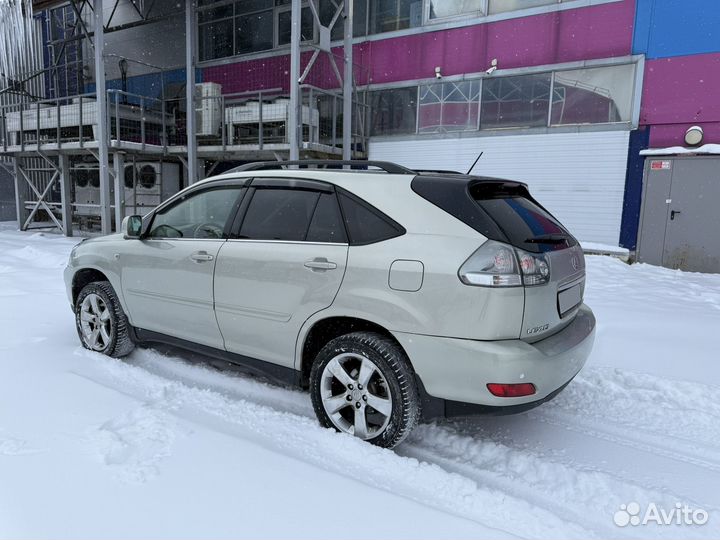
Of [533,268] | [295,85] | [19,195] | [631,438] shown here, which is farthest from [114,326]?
[19,195]

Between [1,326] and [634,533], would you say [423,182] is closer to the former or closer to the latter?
[634,533]

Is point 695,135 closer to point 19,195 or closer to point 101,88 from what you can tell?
point 101,88

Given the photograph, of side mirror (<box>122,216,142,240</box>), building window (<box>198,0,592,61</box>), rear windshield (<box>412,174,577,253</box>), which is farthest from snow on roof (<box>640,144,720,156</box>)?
side mirror (<box>122,216,142,240</box>)

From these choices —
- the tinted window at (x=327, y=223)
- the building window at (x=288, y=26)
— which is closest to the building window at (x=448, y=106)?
the building window at (x=288, y=26)

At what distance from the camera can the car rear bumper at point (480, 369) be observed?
243 cm

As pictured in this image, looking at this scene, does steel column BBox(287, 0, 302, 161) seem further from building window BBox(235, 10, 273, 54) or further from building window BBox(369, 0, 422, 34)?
building window BBox(235, 10, 273, 54)

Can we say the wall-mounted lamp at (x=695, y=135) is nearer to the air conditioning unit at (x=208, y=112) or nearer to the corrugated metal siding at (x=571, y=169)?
the corrugated metal siding at (x=571, y=169)

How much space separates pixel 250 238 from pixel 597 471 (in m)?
2.43

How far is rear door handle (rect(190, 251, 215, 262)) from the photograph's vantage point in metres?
3.45

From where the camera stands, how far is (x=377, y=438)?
9.05 ft

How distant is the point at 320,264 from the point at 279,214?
22.0 inches

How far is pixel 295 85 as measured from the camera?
9.27 metres

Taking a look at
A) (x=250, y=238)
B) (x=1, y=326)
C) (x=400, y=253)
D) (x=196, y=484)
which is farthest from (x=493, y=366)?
(x=1, y=326)

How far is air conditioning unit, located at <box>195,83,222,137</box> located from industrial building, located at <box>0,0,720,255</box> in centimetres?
4
